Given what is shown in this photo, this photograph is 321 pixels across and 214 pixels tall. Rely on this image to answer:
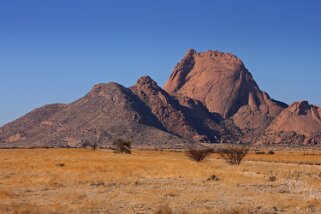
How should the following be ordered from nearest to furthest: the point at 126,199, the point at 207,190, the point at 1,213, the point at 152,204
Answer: the point at 1,213
the point at 152,204
the point at 126,199
the point at 207,190

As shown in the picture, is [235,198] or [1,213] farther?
[235,198]

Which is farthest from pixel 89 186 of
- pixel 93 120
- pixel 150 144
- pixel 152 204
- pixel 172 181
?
pixel 93 120

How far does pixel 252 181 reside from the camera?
34219 mm

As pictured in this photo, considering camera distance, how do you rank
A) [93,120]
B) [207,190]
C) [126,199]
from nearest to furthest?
[126,199]
[207,190]
[93,120]

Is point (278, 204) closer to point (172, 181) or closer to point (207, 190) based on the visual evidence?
point (207, 190)

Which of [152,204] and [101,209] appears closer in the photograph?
[101,209]

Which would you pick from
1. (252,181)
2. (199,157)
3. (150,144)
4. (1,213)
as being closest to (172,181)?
(252,181)

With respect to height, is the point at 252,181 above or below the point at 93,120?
below

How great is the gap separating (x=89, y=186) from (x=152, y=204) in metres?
10.3

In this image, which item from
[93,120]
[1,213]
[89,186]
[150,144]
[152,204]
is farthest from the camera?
[93,120]

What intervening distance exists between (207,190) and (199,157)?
3776 cm

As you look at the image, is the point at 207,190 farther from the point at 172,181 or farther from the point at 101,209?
the point at 101,209

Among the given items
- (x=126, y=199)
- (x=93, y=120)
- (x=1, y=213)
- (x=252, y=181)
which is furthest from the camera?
(x=93, y=120)

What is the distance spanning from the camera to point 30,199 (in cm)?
2444
